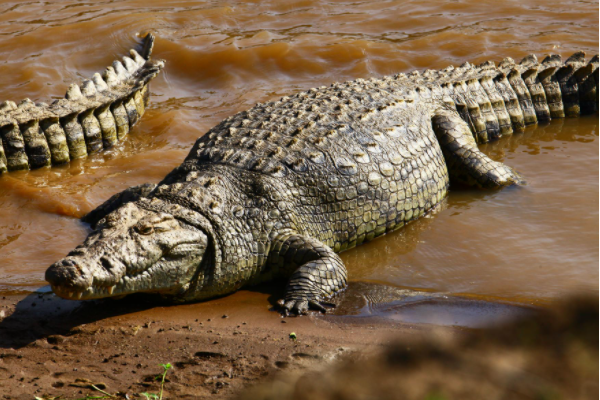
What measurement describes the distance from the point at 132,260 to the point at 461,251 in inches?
107

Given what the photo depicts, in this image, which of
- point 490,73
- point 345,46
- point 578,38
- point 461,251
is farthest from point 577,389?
point 578,38

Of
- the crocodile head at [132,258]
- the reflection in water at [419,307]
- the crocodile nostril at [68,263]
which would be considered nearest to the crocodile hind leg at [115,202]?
the crocodile head at [132,258]

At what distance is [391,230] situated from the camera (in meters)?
5.31

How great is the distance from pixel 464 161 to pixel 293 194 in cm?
219

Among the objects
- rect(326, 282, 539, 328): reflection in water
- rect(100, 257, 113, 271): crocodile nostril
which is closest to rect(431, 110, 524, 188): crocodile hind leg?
rect(326, 282, 539, 328): reflection in water

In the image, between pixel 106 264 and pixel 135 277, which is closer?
pixel 106 264

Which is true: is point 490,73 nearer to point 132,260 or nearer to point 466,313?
point 466,313

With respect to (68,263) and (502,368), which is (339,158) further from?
(502,368)

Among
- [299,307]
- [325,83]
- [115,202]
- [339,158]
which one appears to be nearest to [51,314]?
[115,202]

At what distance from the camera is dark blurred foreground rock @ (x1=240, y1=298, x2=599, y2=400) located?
133 centimetres

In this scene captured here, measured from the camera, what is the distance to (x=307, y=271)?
14.1 ft

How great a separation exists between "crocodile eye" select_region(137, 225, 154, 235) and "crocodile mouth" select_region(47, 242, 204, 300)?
0.61 ft

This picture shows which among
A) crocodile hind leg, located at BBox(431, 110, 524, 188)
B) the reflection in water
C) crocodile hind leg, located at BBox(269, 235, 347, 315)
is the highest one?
crocodile hind leg, located at BBox(431, 110, 524, 188)

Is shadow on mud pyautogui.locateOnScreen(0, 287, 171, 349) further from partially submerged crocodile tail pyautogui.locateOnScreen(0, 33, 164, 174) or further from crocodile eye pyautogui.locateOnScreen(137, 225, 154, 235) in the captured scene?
partially submerged crocodile tail pyautogui.locateOnScreen(0, 33, 164, 174)
